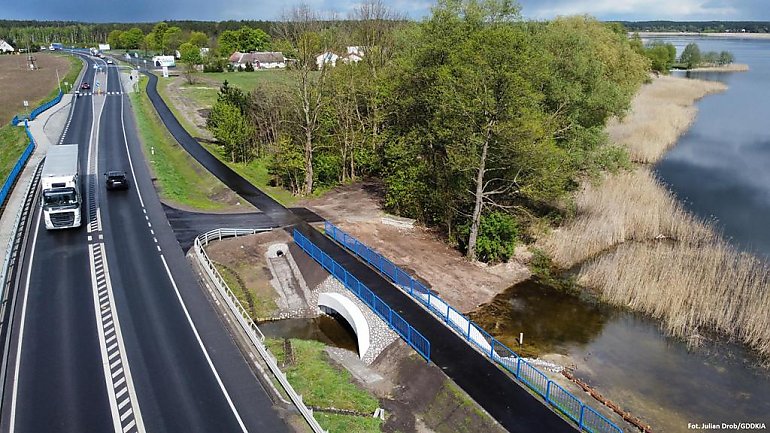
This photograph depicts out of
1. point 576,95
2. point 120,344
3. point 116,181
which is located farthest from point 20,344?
point 576,95

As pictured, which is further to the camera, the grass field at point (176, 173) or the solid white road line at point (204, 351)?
the grass field at point (176, 173)

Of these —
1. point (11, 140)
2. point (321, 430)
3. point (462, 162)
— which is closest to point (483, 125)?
point (462, 162)

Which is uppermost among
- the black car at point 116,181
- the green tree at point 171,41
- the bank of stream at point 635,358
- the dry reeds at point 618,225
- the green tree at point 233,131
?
the green tree at point 171,41

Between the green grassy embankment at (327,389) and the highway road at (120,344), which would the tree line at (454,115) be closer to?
the green grassy embankment at (327,389)

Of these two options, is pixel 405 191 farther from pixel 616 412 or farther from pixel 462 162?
pixel 616 412

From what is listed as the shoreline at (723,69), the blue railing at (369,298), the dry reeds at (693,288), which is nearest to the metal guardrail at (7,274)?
the blue railing at (369,298)

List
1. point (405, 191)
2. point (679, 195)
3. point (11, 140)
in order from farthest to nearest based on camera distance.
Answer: point (11, 140), point (679, 195), point (405, 191)

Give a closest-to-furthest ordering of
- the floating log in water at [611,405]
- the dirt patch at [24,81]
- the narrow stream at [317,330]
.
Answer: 1. the floating log in water at [611,405]
2. the narrow stream at [317,330]
3. the dirt patch at [24,81]
